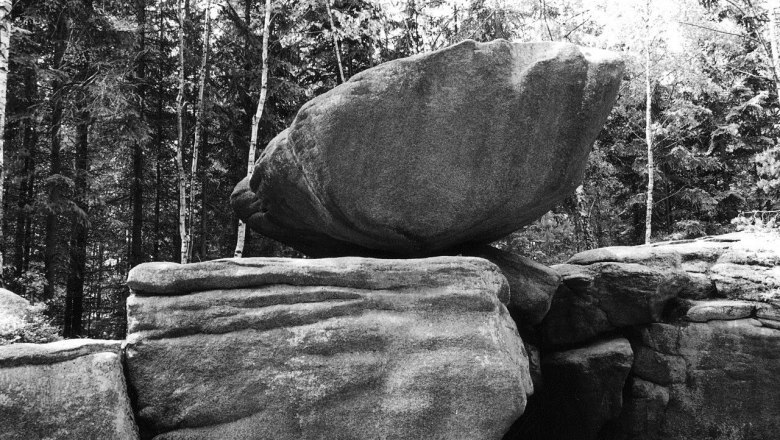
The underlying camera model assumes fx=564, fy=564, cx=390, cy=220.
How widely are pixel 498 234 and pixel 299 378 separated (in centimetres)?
478

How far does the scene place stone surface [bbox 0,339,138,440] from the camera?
15.3 ft

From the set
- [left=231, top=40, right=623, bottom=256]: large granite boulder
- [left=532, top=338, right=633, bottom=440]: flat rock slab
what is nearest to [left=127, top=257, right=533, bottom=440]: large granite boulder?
[left=231, top=40, right=623, bottom=256]: large granite boulder

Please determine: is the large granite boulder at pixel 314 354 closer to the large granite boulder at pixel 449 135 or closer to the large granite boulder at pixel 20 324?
the large granite boulder at pixel 20 324

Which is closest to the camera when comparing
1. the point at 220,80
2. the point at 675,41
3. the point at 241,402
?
the point at 241,402

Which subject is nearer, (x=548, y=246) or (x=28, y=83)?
(x=28, y=83)

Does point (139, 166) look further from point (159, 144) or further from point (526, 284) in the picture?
point (526, 284)

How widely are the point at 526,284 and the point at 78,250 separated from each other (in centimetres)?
1448

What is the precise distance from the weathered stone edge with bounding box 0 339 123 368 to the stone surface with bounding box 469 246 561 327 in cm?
582

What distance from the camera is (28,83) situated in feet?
54.9

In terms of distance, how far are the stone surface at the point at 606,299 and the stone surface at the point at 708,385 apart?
1.75 ft

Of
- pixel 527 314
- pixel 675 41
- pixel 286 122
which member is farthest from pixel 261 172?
pixel 675 41

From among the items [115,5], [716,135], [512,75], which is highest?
[115,5]

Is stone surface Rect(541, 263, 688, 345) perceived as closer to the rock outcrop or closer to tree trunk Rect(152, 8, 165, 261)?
the rock outcrop

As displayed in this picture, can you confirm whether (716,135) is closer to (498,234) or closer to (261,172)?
(498,234)
